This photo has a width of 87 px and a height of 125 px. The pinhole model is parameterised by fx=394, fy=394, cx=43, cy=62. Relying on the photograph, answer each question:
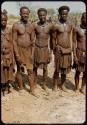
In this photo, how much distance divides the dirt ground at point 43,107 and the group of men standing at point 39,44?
1.01ft

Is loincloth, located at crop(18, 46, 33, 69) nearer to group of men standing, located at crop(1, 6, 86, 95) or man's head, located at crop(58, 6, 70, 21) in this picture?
group of men standing, located at crop(1, 6, 86, 95)

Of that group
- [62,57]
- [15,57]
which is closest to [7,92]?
[15,57]

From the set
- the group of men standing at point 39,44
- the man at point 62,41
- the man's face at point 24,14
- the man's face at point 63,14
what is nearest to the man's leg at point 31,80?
the group of men standing at point 39,44

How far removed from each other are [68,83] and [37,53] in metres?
1.43

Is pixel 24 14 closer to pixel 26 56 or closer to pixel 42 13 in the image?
pixel 42 13

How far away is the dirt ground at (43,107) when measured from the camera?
275 inches

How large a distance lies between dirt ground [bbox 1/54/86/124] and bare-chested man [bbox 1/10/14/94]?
16.7 inches

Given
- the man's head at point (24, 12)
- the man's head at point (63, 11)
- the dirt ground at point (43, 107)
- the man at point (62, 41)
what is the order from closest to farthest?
1. the dirt ground at point (43, 107)
2. the man's head at point (24, 12)
3. the man's head at point (63, 11)
4. the man at point (62, 41)

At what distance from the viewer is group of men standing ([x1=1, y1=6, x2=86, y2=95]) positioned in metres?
7.88

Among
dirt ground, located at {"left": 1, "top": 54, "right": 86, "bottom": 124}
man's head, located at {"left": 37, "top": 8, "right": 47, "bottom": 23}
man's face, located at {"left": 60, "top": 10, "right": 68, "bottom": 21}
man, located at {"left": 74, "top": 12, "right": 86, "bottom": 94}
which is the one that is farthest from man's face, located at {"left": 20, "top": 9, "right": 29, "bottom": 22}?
dirt ground, located at {"left": 1, "top": 54, "right": 86, "bottom": 124}

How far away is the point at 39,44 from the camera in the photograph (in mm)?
8094

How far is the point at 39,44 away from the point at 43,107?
1341mm

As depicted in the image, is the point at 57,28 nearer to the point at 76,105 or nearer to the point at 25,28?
the point at 25,28

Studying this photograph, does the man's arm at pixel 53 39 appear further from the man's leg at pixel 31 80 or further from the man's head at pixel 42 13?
the man's leg at pixel 31 80
